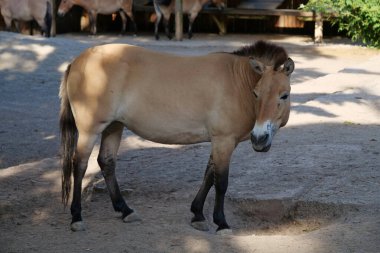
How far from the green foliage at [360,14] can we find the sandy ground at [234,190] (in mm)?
5444

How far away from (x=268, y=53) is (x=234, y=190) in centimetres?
142

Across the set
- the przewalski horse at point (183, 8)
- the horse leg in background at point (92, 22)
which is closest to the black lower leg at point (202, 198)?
the przewalski horse at point (183, 8)

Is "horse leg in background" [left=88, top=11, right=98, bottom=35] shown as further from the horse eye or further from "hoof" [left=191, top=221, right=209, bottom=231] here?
the horse eye

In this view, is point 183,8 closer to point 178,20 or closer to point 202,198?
point 178,20

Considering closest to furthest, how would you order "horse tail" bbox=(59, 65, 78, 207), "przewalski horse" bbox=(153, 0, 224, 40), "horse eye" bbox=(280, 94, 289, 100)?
"horse eye" bbox=(280, 94, 289, 100) < "horse tail" bbox=(59, 65, 78, 207) < "przewalski horse" bbox=(153, 0, 224, 40)

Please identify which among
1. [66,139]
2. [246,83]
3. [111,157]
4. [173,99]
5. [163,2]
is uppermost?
[163,2]

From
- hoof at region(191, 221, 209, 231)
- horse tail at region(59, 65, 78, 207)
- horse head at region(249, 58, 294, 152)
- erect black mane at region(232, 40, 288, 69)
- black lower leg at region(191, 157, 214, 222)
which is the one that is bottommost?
hoof at region(191, 221, 209, 231)

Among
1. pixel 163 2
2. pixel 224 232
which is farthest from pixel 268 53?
pixel 163 2

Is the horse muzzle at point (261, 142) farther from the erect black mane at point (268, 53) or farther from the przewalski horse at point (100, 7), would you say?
the przewalski horse at point (100, 7)

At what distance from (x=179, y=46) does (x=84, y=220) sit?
520 inches

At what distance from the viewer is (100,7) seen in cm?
2211

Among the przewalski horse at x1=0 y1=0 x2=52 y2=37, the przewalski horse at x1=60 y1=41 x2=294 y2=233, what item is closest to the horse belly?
the przewalski horse at x1=60 y1=41 x2=294 y2=233

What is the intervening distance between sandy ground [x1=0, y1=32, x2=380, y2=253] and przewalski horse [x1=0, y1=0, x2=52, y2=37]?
8790mm

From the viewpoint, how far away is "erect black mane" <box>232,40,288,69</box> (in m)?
5.65
